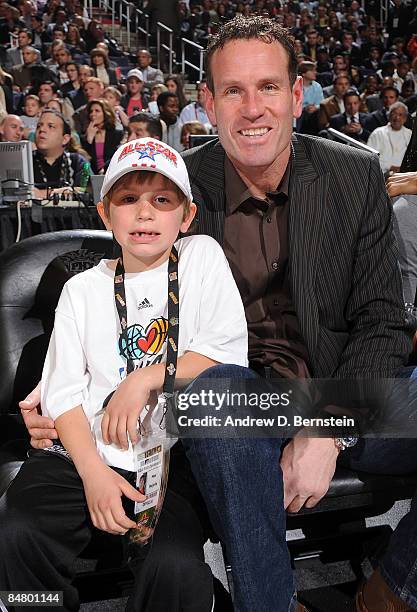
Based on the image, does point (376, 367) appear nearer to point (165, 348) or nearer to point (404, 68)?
point (165, 348)

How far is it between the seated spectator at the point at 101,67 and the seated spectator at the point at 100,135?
2.95 m

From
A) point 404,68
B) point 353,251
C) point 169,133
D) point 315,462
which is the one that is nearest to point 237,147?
point 353,251

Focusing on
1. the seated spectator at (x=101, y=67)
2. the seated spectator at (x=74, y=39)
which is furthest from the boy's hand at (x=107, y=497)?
the seated spectator at (x=74, y=39)

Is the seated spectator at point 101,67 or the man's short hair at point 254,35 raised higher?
the man's short hair at point 254,35

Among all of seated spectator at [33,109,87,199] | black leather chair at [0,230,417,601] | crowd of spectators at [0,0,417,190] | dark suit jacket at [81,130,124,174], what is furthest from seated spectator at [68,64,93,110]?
black leather chair at [0,230,417,601]

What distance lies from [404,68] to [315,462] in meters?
11.0

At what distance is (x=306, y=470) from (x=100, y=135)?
535cm

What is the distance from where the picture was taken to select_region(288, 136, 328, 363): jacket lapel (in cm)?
177

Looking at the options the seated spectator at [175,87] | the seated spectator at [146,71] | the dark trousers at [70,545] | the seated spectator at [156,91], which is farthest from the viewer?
the seated spectator at [146,71]

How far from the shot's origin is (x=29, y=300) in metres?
1.93

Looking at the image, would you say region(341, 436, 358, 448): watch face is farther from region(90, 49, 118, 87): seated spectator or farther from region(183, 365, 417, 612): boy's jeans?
region(90, 49, 118, 87): seated spectator

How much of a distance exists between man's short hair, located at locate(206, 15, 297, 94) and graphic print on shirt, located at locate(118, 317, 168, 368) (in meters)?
0.60

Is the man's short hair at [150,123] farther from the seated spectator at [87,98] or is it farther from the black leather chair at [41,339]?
the black leather chair at [41,339]

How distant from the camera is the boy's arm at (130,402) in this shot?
1462 millimetres
